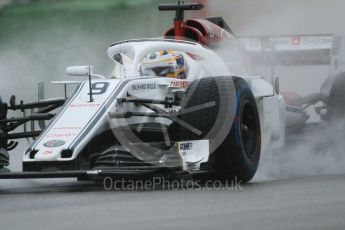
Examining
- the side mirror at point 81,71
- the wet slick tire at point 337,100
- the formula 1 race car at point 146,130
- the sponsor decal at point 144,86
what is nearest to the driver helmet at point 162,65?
the formula 1 race car at point 146,130

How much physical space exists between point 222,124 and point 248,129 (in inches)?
30.5

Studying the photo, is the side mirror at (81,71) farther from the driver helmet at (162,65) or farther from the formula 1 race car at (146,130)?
the driver helmet at (162,65)

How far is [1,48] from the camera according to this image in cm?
1784

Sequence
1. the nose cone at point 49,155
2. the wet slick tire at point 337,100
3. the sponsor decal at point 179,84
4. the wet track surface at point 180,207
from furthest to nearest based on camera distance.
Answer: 1. the wet slick tire at point 337,100
2. the sponsor decal at point 179,84
3. the nose cone at point 49,155
4. the wet track surface at point 180,207

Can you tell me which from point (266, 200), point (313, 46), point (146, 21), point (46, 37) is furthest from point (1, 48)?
point (266, 200)

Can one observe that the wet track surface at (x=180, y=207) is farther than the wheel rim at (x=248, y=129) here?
No

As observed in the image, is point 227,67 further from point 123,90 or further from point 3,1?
point 3,1

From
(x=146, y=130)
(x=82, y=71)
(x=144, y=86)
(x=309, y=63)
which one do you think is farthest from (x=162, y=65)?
(x=309, y=63)

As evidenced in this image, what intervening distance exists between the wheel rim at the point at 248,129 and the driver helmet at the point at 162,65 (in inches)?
37.8

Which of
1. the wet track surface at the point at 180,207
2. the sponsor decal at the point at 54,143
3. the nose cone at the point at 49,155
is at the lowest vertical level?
the wet track surface at the point at 180,207

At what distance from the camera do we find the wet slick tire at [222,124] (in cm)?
930

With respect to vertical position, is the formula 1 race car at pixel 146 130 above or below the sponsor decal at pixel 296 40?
below

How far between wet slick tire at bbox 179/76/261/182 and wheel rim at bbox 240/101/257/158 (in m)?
0.04

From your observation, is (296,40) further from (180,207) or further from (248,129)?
(180,207)
